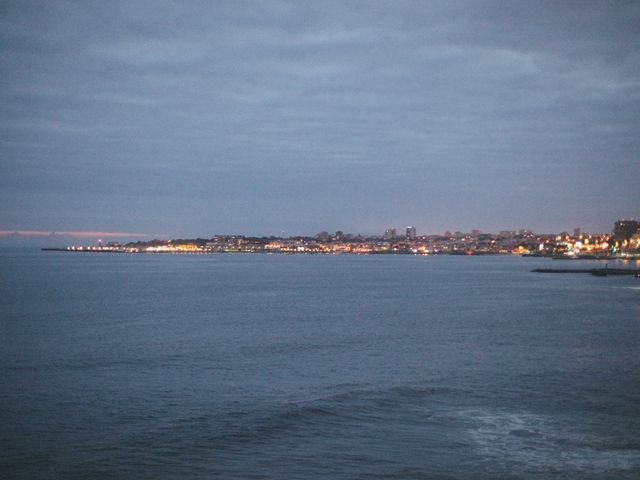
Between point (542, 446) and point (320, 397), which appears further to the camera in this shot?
point (320, 397)

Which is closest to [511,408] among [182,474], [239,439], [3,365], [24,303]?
[239,439]

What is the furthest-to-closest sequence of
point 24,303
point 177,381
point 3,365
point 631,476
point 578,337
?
point 24,303 → point 578,337 → point 3,365 → point 177,381 → point 631,476

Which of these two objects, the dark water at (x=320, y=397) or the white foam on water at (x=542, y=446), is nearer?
the white foam on water at (x=542, y=446)

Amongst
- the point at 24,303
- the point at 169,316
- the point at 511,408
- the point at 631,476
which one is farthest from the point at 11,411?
the point at 24,303

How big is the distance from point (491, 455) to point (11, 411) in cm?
1243

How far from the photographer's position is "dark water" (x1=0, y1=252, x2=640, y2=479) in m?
12.8

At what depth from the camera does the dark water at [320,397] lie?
12.8 metres

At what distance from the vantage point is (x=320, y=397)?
1794 cm

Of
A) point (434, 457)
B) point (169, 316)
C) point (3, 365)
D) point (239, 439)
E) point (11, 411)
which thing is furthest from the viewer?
point (169, 316)

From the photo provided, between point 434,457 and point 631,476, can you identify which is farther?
point 434,457

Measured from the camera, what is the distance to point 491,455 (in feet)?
42.4

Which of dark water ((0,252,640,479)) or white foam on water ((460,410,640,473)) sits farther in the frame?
dark water ((0,252,640,479))

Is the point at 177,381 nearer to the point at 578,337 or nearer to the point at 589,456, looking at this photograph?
the point at 589,456

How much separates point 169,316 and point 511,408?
26.7 meters
